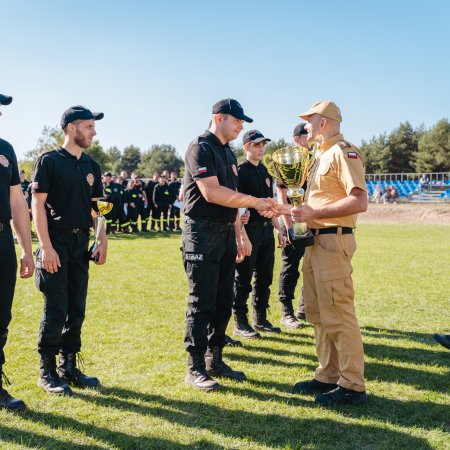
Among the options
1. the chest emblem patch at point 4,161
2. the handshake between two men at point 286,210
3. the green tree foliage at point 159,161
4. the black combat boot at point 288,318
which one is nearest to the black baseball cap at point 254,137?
the handshake between two men at point 286,210

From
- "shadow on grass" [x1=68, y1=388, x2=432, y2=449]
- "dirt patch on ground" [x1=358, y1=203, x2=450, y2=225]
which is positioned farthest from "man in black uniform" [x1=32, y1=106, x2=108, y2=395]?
"dirt patch on ground" [x1=358, y1=203, x2=450, y2=225]

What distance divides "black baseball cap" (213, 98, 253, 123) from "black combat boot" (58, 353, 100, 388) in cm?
262

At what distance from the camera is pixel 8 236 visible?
3.83 meters

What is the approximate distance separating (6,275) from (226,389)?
2.10 meters

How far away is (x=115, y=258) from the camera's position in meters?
12.4

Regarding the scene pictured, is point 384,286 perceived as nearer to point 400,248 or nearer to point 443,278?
point 443,278

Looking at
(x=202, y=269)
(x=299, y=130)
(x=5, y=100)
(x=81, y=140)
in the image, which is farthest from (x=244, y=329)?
(x=5, y=100)

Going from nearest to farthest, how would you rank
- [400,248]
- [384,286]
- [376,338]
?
[376,338] < [384,286] < [400,248]

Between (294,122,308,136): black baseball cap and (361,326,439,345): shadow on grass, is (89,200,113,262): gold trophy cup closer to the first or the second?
(294,122,308,136): black baseball cap

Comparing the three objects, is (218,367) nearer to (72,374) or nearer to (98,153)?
(72,374)

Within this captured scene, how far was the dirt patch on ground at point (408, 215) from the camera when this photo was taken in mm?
27369

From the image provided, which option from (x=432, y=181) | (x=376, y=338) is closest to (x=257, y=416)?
(x=376, y=338)

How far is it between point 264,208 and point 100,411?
213 cm

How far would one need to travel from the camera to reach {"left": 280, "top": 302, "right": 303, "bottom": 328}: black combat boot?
6.40 metres
